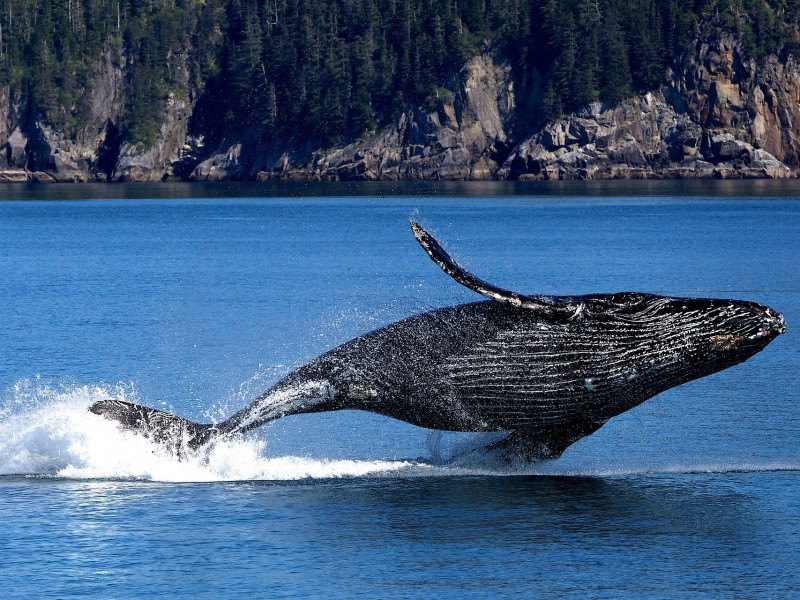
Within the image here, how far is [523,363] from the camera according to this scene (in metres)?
14.0

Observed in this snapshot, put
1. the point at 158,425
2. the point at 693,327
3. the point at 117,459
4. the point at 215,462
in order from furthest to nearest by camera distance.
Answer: the point at 117,459
the point at 215,462
the point at 158,425
the point at 693,327

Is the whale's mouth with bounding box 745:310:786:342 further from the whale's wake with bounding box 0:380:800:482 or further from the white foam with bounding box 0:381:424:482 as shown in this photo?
the white foam with bounding box 0:381:424:482

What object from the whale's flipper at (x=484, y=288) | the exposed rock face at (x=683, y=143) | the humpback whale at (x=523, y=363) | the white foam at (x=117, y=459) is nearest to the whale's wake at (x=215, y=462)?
the white foam at (x=117, y=459)

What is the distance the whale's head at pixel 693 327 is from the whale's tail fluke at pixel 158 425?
5192 mm

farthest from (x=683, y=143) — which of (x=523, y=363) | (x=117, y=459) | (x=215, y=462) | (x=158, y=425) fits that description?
(x=158, y=425)

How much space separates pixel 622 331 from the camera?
13.7 metres

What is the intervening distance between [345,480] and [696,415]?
8082 mm

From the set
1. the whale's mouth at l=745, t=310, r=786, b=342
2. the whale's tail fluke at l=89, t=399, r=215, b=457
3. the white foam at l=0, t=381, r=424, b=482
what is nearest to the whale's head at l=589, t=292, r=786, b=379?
the whale's mouth at l=745, t=310, r=786, b=342

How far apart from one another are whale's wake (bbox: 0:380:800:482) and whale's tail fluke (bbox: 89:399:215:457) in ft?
0.55

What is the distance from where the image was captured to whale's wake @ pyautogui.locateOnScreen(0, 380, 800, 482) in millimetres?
15570

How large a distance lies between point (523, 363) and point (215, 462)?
4320mm

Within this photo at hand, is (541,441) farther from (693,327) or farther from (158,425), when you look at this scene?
(158,425)

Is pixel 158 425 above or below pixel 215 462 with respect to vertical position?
above

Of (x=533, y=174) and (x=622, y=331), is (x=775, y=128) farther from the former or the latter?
(x=622, y=331)
